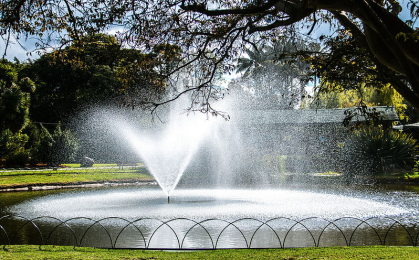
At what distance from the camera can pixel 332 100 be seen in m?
50.5

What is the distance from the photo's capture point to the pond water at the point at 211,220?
318 inches

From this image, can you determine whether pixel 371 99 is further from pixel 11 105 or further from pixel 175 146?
pixel 11 105

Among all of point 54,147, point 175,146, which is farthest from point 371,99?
point 54,147

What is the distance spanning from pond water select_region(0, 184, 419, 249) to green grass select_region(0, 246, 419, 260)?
1.13ft

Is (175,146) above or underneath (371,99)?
underneath

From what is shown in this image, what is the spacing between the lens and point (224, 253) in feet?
21.4

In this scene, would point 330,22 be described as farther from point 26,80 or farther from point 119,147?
point 119,147

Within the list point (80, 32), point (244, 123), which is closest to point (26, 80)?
point (244, 123)

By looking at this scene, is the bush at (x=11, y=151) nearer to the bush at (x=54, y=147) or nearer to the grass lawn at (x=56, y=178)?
the bush at (x=54, y=147)

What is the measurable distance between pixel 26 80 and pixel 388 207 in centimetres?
2948

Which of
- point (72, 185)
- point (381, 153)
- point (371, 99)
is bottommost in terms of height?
point (72, 185)

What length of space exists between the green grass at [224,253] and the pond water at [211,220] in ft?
1.13

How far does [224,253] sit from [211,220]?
393 centimetres

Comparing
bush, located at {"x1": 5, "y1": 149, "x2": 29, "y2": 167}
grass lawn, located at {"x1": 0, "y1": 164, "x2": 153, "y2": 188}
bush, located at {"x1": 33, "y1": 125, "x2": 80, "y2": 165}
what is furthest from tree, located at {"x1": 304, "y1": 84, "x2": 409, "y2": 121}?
bush, located at {"x1": 5, "y1": 149, "x2": 29, "y2": 167}
